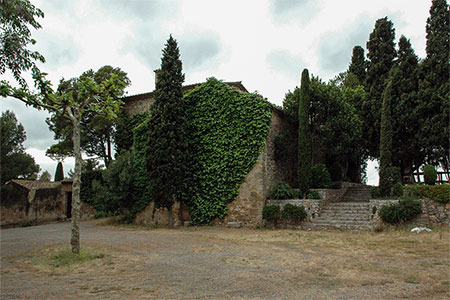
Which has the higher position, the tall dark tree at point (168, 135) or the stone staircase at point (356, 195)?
the tall dark tree at point (168, 135)

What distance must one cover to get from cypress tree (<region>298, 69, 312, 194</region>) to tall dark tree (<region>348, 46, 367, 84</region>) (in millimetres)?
11296

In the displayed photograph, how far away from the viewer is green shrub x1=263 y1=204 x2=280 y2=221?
44.9 feet

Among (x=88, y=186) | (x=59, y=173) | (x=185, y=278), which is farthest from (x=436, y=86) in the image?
(x=59, y=173)

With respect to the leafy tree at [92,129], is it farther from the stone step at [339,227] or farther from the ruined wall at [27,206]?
the stone step at [339,227]

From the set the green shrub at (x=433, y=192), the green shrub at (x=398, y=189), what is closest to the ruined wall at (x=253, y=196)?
the green shrub at (x=398, y=189)

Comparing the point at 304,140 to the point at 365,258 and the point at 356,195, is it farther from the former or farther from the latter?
the point at 365,258

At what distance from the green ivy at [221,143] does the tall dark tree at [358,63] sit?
1410cm

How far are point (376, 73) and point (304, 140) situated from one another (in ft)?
37.5

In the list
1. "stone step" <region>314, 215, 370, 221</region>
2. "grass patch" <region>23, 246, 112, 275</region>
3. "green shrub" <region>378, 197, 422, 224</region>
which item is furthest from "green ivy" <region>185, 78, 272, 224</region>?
"grass patch" <region>23, 246, 112, 275</region>

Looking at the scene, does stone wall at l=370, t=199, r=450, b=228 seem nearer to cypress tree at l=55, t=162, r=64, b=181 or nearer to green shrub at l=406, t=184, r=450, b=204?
green shrub at l=406, t=184, r=450, b=204

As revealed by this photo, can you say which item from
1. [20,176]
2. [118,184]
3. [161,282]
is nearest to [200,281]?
[161,282]

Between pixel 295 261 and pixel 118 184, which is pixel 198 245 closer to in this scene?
pixel 295 261

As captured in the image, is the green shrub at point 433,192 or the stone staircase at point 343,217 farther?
the stone staircase at point 343,217

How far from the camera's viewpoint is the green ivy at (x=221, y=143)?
14500 millimetres
